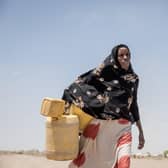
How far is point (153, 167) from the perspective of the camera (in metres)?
10.3

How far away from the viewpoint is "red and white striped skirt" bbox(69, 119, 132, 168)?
6105 mm

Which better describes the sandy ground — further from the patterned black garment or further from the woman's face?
the woman's face

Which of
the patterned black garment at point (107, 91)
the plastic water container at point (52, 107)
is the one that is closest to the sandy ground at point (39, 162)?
the patterned black garment at point (107, 91)

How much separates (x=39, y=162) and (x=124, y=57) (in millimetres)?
4787

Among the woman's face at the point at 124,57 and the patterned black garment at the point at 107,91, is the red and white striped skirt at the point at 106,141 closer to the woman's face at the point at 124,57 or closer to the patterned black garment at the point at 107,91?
the patterned black garment at the point at 107,91

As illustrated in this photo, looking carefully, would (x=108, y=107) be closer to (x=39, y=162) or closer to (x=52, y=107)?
(x=52, y=107)

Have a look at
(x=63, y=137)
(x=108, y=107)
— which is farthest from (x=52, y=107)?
(x=108, y=107)

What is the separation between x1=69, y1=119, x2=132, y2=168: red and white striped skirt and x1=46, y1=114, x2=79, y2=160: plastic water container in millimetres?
204

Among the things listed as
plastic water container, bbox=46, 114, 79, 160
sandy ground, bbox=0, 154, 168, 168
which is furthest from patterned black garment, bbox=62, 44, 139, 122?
sandy ground, bbox=0, 154, 168, 168

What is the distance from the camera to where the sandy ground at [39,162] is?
34.1 feet

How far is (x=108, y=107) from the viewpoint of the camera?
6.19m

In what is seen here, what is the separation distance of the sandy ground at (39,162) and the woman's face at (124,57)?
419 centimetres

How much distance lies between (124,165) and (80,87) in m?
0.93

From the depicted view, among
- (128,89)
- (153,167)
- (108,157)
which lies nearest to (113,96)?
(128,89)
